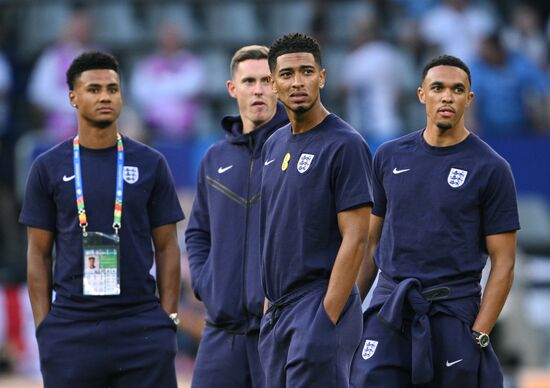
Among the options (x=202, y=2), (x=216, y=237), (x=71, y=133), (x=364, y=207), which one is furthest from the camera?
(x=202, y=2)

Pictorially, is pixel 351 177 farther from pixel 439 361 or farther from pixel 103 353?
pixel 103 353

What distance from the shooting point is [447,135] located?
730 cm

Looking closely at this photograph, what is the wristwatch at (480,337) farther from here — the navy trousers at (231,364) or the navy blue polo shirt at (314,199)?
the navy trousers at (231,364)

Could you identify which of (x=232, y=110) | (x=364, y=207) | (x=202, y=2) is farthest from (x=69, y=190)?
(x=202, y=2)

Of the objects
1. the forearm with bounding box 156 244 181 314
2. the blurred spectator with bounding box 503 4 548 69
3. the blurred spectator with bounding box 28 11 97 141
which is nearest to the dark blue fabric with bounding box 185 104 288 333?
the forearm with bounding box 156 244 181 314

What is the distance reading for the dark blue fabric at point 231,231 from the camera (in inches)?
302

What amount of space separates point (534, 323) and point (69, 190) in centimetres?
723

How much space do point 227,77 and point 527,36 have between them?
147 inches

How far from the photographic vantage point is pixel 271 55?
273 inches

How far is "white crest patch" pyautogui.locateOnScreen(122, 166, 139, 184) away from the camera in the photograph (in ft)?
24.7

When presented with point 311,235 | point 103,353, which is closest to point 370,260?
point 311,235

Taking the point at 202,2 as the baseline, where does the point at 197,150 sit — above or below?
below

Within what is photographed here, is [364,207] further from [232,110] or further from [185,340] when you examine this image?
[232,110]

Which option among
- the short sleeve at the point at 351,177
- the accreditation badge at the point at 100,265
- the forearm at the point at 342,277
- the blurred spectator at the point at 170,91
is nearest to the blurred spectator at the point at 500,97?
the blurred spectator at the point at 170,91
